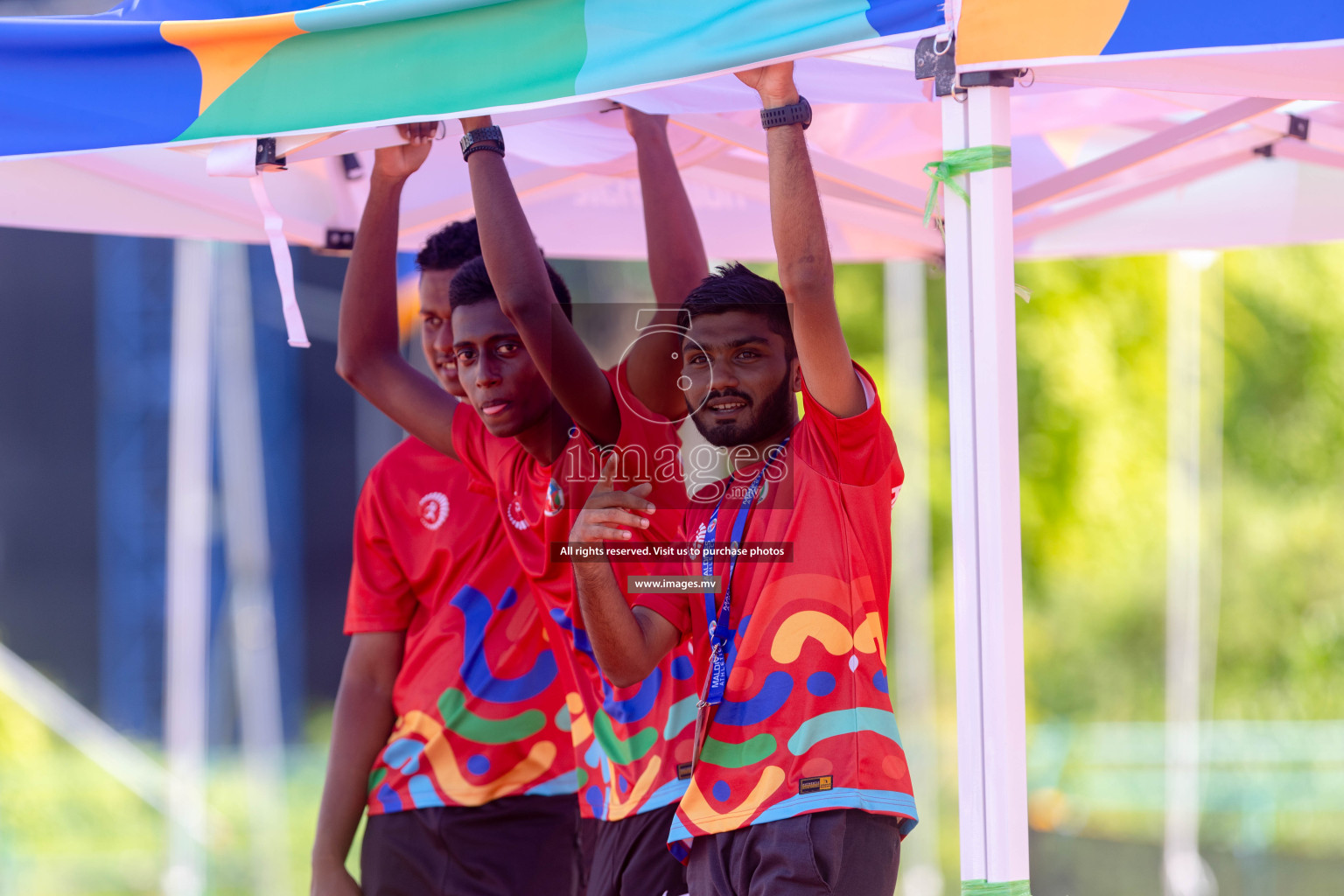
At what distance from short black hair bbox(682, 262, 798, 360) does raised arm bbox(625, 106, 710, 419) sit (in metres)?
0.11

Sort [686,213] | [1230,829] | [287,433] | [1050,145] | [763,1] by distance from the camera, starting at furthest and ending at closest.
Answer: [287,433], [1230,829], [1050,145], [686,213], [763,1]

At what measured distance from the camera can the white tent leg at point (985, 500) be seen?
1.83 m

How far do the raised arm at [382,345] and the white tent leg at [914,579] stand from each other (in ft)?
16.0

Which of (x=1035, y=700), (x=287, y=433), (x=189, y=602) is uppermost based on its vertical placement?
(x=287, y=433)

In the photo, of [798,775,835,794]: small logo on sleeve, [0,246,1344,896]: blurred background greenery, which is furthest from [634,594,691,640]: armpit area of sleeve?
[0,246,1344,896]: blurred background greenery

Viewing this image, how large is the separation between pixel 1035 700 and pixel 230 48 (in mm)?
11746

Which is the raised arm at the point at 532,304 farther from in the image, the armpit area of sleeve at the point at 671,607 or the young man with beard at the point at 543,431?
the armpit area of sleeve at the point at 671,607

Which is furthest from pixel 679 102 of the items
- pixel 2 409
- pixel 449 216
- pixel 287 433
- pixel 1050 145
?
pixel 2 409

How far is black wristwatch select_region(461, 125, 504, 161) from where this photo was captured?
8.54 ft

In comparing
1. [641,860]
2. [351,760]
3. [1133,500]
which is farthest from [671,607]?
[1133,500]

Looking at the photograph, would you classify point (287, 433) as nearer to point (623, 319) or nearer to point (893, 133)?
point (893, 133)

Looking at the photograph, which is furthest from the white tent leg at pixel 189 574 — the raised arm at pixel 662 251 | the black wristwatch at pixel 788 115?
the black wristwatch at pixel 788 115

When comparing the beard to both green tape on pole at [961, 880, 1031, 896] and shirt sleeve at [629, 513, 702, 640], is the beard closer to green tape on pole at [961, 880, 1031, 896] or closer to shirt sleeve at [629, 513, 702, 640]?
shirt sleeve at [629, 513, 702, 640]

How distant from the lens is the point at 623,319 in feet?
7.63
